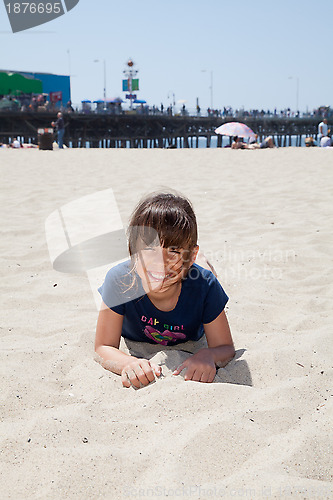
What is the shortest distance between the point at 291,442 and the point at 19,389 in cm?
106

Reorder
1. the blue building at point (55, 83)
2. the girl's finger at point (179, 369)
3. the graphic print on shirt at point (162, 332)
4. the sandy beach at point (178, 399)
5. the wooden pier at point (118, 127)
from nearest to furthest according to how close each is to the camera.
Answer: the sandy beach at point (178, 399) → the girl's finger at point (179, 369) → the graphic print on shirt at point (162, 332) → the wooden pier at point (118, 127) → the blue building at point (55, 83)

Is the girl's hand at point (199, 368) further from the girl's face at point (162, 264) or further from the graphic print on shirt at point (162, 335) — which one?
the girl's face at point (162, 264)

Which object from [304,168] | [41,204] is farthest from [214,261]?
[304,168]

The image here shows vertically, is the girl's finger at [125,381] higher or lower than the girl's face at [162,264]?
lower

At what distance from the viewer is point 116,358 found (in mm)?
2051

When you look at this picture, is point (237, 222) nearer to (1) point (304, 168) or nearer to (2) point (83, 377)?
(2) point (83, 377)

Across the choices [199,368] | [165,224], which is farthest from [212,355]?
[165,224]

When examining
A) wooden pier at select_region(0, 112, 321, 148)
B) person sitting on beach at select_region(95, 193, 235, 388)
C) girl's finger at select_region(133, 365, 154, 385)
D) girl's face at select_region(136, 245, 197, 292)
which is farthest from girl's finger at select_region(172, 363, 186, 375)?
wooden pier at select_region(0, 112, 321, 148)

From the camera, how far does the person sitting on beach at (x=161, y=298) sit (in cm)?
188

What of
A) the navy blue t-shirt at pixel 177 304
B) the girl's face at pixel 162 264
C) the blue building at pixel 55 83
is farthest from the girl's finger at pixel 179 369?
the blue building at pixel 55 83

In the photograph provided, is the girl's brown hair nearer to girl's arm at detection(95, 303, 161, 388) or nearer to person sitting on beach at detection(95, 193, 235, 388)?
person sitting on beach at detection(95, 193, 235, 388)

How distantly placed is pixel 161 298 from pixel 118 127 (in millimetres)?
37424

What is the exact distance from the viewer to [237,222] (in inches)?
197

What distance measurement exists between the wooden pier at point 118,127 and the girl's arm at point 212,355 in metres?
24.8
